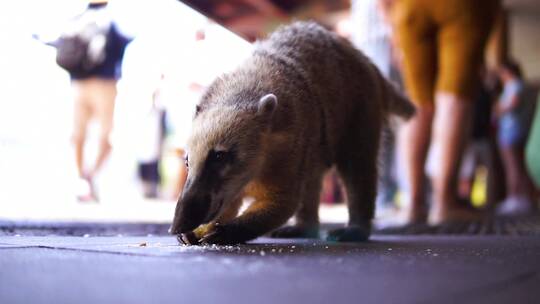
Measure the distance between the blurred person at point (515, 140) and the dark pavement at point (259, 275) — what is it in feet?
17.9

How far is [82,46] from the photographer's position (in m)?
6.43

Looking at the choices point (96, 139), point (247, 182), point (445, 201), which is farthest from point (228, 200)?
point (96, 139)

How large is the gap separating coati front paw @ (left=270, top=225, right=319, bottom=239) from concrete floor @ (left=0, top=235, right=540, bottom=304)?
861mm

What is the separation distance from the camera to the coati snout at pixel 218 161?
6.13 ft

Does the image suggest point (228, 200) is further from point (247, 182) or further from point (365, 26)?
point (365, 26)

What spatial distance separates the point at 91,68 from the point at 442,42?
3.86 m

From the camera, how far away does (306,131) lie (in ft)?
7.60

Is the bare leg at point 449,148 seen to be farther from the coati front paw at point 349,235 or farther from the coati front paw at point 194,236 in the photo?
the coati front paw at point 194,236

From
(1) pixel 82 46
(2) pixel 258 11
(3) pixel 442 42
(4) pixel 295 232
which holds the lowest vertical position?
(4) pixel 295 232

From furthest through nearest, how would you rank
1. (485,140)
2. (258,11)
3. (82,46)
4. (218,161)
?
(258,11) < (485,140) < (82,46) < (218,161)

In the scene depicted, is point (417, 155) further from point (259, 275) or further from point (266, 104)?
point (259, 275)

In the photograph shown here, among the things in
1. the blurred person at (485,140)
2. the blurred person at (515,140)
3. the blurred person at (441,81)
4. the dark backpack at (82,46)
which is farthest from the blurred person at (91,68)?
the blurred person at (515,140)

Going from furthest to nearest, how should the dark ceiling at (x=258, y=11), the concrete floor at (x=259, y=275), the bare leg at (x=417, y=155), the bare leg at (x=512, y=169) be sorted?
1. the dark ceiling at (x=258, y=11)
2. the bare leg at (x=512, y=169)
3. the bare leg at (x=417, y=155)
4. the concrete floor at (x=259, y=275)

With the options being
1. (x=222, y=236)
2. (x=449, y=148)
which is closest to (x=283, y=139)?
(x=222, y=236)
